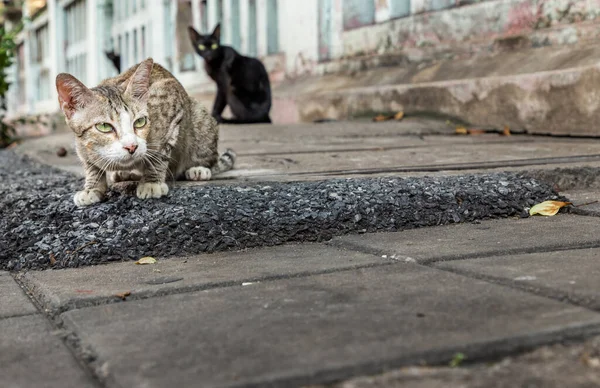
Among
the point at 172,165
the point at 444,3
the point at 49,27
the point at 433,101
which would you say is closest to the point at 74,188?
the point at 172,165

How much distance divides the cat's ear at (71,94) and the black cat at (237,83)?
455 centimetres

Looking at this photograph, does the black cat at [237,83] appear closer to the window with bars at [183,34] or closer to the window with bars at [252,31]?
the window with bars at [252,31]

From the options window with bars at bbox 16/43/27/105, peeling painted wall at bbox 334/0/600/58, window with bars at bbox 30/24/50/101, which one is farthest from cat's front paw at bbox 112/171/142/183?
window with bars at bbox 16/43/27/105

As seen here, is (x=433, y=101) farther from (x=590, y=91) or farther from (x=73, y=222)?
(x=73, y=222)

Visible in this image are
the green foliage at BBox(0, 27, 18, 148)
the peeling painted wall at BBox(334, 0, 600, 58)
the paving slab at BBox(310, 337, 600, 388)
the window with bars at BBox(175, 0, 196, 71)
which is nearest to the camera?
the paving slab at BBox(310, 337, 600, 388)

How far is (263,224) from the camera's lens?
248 centimetres

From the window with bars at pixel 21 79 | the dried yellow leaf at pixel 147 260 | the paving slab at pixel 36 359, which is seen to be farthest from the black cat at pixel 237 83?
the window with bars at pixel 21 79

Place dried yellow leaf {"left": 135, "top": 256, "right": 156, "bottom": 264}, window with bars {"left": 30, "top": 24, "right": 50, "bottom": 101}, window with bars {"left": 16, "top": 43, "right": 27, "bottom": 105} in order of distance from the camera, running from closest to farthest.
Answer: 1. dried yellow leaf {"left": 135, "top": 256, "right": 156, "bottom": 264}
2. window with bars {"left": 30, "top": 24, "right": 50, "bottom": 101}
3. window with bars {"left": 16, "top": 43, "right": 27, "bottom": 105}

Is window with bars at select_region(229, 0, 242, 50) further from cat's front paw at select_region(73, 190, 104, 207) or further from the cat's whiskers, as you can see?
cat's front paw at select_region(73, 190, 104, 207)

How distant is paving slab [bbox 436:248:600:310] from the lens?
1573 mm

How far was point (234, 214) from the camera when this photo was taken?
249cm

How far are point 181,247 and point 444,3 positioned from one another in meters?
4.13

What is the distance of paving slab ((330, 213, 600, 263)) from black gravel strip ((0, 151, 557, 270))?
10 cm

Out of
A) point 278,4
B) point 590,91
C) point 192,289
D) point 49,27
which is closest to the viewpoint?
point 192,289
